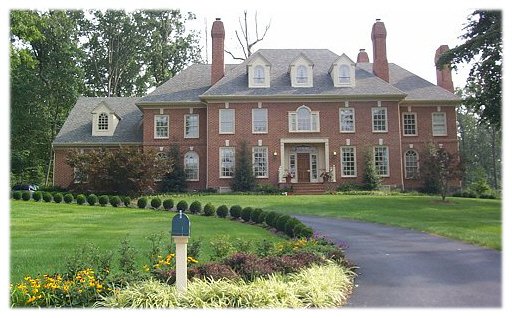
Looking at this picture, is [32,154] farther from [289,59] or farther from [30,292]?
[30,292]

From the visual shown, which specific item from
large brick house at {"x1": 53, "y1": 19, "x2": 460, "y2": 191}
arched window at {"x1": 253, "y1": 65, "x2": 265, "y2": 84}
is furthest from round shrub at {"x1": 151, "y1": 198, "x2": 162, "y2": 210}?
arched window at {"x1": 253, "y1": 65, "x2": 265, "y2": 84}

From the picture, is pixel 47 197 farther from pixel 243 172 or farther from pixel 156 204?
pixel 243 172

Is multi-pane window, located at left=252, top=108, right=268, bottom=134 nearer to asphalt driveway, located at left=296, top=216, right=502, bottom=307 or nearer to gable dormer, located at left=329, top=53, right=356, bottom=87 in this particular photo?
gable dormer, located at left=329, top=53, right=356, bottom=87

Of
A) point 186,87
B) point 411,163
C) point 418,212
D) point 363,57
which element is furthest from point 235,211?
point 363,57

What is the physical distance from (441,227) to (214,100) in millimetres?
16422

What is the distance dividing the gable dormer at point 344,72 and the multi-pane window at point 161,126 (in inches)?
363

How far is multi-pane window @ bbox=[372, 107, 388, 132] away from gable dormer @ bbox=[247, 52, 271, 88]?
5.91 m

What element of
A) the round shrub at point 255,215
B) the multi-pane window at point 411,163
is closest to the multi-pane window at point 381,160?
the multi-pane window at point 411,163

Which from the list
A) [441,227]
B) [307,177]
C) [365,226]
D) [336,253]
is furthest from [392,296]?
[307,177]

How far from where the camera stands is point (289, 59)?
2694 centimetres

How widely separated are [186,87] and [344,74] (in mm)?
8554

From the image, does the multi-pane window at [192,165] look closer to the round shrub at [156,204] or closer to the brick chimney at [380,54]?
the brick chimney at [380,54]

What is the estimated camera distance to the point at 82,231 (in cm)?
1102
